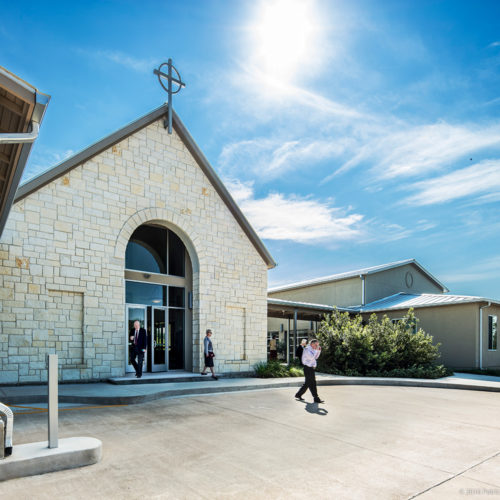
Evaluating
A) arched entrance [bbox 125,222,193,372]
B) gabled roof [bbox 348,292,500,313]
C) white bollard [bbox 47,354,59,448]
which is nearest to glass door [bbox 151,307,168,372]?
arched entrance [bbox 125,222,193,372]

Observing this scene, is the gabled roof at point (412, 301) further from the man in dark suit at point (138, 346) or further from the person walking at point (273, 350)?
the man in dark suit at point (138, 346)

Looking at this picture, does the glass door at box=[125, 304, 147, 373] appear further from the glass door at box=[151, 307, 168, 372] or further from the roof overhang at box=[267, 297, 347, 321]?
the roof overhang at box=[267, 297, 347, 321]

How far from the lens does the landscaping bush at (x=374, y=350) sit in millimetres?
17750

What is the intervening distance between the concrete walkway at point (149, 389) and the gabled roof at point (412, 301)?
249 inches

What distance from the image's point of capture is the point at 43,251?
12.5 metres

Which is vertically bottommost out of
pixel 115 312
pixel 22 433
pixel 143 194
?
pixel 22 433

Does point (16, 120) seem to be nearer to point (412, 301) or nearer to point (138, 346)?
point (138, 346)

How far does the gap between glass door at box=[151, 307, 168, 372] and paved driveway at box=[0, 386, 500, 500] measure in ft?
18.1

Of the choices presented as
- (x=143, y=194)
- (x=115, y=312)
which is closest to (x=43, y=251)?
(x=115, y=312)

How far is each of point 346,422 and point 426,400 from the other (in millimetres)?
4418

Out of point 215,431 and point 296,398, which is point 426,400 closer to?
point 296,398

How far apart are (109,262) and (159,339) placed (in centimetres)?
364

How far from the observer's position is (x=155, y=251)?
16141 mm

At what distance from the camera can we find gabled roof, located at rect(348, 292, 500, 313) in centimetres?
2106
